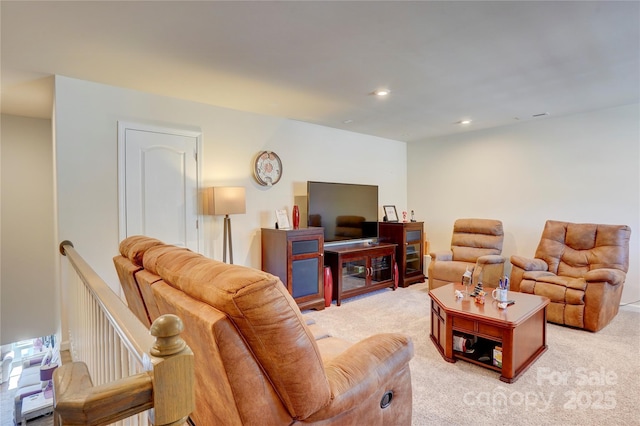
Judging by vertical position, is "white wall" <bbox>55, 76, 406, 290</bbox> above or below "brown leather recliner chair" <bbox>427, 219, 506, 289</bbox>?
above

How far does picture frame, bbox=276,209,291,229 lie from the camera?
431 cm

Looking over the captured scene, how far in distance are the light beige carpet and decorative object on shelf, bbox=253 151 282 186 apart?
1921mm

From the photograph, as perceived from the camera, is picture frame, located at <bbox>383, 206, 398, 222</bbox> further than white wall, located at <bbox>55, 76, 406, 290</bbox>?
Yes

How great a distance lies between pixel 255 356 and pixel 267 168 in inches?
134

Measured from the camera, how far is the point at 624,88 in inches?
137

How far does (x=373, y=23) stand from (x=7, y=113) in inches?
177

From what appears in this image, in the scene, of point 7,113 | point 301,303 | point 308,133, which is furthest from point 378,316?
point 7,113

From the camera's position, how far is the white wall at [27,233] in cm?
404

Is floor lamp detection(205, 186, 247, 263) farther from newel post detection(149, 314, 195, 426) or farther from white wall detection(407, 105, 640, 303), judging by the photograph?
white wall detection(407, 105, 640, 303)

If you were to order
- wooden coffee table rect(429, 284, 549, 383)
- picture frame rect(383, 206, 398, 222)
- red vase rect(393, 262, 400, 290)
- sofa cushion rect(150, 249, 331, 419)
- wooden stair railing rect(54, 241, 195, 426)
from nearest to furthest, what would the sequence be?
1. wooden stair railing rect(54, 241, 195, 426)
2. sofa cushion rect(150, 249, 331, 419)
3. wooden coffee table rect(429, 284, 549, 383)
4. red vase rect(393, 262, 400, 290)
5. picture frame rect(383, 206, 398, 222)

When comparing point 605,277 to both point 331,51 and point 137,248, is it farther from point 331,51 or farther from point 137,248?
point 137,248

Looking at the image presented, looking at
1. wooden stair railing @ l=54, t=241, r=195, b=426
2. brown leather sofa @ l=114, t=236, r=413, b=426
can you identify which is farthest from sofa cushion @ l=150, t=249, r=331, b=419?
wooden stair railing @ l=54, t=241, r=195, b=426

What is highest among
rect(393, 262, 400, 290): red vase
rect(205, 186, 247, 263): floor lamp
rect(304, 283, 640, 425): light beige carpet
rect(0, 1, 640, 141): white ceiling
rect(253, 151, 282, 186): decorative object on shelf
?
rect(0, 1, 640, 141): white ceiling

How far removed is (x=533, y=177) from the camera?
16.1 feet
